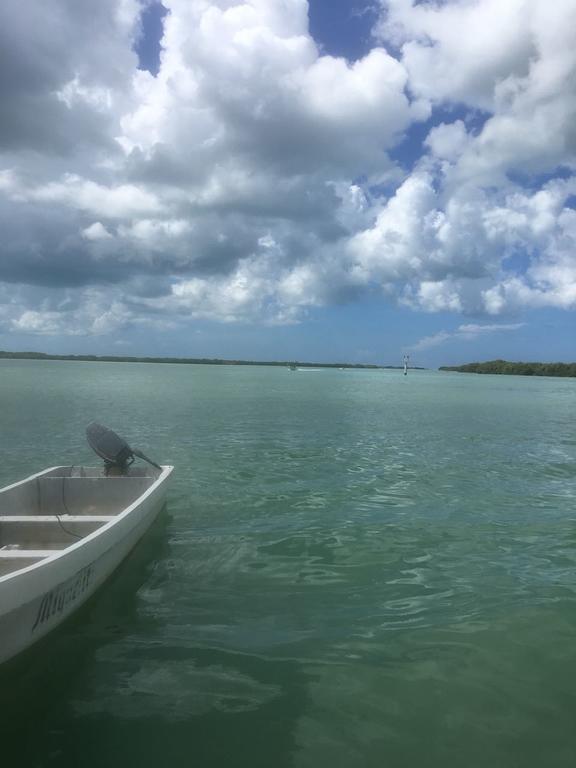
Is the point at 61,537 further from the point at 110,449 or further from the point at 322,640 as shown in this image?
the point at 322,640

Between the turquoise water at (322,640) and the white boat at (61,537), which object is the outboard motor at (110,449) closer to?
the white boat at (61,537)

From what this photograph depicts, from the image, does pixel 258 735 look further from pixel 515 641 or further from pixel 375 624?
pixel 515 641

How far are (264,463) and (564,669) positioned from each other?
48.5 feet

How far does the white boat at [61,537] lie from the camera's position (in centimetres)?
658

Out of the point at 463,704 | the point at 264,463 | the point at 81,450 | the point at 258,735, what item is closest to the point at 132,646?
the point at 258,735

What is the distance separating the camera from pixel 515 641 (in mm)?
8055

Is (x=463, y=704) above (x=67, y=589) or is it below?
below

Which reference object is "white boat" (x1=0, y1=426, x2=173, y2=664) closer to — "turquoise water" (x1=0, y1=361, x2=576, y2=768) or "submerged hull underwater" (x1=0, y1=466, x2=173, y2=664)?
"submerged hull underwater" (x1=0, y1=466, x2=173, y2=664)

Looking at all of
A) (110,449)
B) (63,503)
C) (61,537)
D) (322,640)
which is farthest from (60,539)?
(322,640)

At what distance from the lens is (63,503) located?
1299 cm

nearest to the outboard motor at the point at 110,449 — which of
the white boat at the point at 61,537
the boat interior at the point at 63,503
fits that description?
the white boat at the point at 61,537

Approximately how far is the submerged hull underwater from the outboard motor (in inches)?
13.4

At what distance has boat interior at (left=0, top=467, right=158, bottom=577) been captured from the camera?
33.2 feet

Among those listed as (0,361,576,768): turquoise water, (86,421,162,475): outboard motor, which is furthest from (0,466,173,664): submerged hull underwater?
(0,361,576,768): turquoise water
